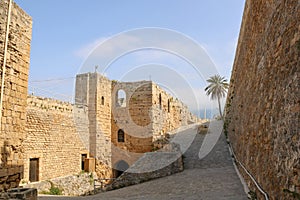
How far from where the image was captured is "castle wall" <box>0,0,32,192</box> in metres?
6.04

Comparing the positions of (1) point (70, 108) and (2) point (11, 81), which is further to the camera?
(1) point (70, 108)

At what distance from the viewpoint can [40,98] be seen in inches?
534

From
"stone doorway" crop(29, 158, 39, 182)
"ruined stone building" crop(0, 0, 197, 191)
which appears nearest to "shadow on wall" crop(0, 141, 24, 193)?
"ruined stone building" crop(0, 0, 197, 191)

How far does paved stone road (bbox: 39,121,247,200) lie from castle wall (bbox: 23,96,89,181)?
5385mm

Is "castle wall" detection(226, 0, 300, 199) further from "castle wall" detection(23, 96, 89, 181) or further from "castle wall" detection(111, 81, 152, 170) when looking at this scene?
"castle wall" detection(111, 81, 152, 170)

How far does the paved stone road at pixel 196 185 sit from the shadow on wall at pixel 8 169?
8.91 ft

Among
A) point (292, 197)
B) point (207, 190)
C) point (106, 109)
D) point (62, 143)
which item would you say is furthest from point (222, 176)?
point (106, 109)

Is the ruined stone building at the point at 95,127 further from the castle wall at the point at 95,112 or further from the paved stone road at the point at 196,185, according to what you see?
the paved stone road at the point at 196,185

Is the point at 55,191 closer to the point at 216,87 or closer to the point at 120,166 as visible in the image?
the point at 120,166

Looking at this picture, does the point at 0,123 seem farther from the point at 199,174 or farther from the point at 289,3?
the point at 199,174

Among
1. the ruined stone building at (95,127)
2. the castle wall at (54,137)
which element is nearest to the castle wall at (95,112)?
the ruined stone building at (95,127)

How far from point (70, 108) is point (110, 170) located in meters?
5.01

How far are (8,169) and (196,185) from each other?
511 cm

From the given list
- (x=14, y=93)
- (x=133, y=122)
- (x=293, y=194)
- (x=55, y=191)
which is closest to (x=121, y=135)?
(x=133, y=122)
